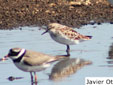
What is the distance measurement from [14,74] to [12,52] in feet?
3.64

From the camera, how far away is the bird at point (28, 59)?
10.6 meters

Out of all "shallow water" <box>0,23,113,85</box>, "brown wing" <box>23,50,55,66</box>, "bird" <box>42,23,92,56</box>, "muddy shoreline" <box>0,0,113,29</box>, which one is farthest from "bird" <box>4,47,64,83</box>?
"muddy shoreline" <box>0,0,113,29</box>

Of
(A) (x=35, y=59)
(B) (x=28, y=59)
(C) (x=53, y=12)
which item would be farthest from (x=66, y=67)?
(C) (x=53, y=12)

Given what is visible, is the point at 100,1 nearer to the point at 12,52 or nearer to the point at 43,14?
the point at 43,14

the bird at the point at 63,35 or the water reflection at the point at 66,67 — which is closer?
the water reflection at the point at 66,67

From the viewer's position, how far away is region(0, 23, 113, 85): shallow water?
11258mm

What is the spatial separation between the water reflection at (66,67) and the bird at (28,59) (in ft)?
1.83

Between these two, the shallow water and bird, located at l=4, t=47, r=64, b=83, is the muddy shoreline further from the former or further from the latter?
bird, located at l=4, t=47, r=64, b=83

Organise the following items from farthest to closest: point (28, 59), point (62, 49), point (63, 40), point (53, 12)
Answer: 1. point (53, 12)
2. point (62, 49)
3. point (63, 40)
4. point (28, 59)

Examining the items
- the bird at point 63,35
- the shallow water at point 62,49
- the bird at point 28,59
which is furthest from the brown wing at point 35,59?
the bird at point 63,35

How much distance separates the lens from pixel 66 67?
39.9 feet

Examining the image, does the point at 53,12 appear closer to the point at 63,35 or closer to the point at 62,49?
the point at 62,49

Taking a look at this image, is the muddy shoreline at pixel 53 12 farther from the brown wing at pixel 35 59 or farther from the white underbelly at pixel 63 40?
the brown wing at pixel 35 59

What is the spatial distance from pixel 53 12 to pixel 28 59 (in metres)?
8.88
